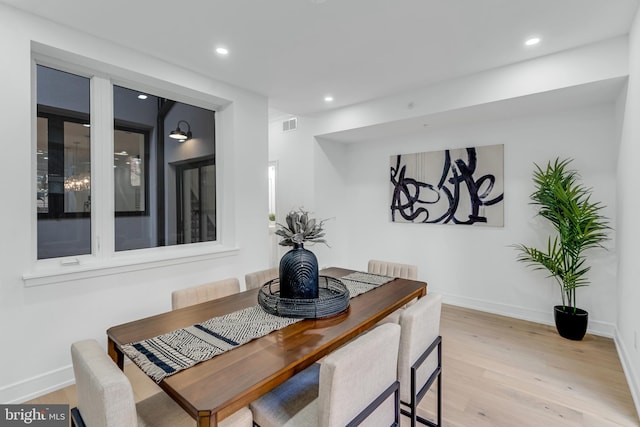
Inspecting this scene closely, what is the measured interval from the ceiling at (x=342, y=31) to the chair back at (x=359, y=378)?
2134 millimetres

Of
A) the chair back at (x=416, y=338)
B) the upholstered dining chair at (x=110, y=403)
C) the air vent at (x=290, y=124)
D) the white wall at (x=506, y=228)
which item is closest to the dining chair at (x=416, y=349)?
the chair back at (x=416, y=338)

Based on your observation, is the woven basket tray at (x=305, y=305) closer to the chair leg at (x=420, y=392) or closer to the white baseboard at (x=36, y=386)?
the chair leg at (x=420, y=392)

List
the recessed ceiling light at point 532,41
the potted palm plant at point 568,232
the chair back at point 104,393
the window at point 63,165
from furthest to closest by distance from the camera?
the potted palm plant at point 568,232, the recessed ceiling light at point 532,41, the window at point 63,165, the chair back at point 104,393

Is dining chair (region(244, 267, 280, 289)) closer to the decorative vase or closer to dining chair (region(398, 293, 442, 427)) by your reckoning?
the decorative vase

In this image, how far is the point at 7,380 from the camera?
7.16 ft

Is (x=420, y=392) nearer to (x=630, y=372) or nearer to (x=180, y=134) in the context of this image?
(x=630, y=372)

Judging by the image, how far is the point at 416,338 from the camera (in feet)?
5.46

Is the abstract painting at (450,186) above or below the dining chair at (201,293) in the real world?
above

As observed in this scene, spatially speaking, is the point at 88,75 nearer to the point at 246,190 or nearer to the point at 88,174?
the point at 88,174

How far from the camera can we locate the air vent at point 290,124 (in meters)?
4.94

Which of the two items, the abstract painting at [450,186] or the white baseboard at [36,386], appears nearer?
the white baseboard at [36,386]

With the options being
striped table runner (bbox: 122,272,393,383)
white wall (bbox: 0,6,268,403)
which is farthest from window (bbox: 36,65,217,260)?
striped table runner (bbox: 122,272,393,383)

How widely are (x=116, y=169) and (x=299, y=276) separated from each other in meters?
2.15

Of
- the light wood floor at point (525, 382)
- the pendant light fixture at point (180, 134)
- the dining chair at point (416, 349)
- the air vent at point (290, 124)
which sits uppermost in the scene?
the air vent at point (290, 124)
